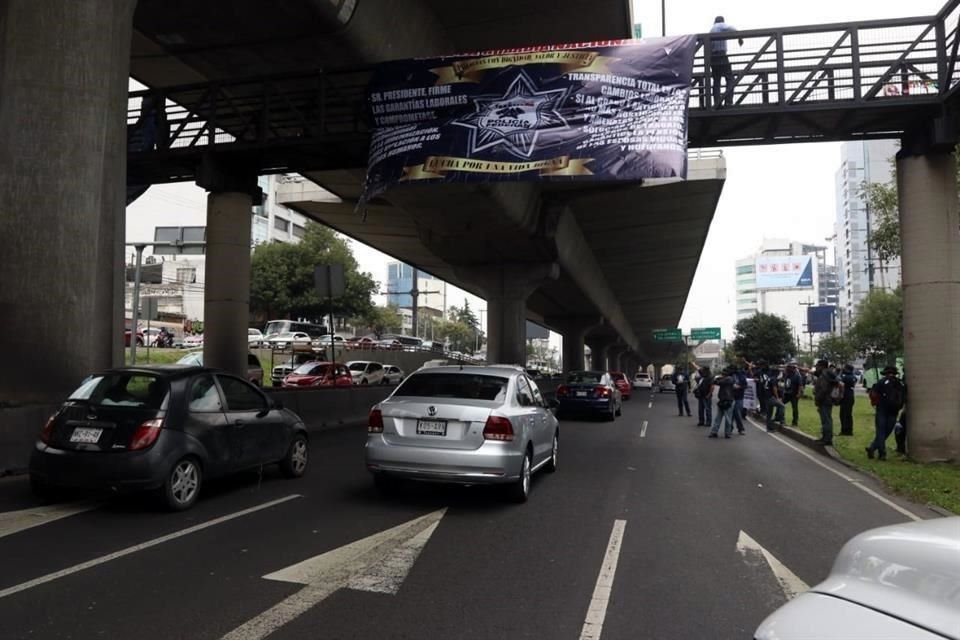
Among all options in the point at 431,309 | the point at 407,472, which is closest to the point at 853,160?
the point at 431,309

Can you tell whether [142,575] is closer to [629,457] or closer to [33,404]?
[33,404]

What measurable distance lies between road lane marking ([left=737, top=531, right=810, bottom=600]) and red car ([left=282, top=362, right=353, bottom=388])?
70.2 ft

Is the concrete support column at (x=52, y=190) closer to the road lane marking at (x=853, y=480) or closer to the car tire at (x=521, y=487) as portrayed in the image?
the car tire at (x=521, y=487)

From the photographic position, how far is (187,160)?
53.1 ft

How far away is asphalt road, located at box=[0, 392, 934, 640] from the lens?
4289 mm

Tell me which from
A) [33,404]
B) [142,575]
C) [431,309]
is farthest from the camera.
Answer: [431,309]

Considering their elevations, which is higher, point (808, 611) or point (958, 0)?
point (958, 0)

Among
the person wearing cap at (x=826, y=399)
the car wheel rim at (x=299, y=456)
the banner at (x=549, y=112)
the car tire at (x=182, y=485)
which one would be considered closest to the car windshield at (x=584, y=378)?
the person wearing cap at (x=826, y=399)

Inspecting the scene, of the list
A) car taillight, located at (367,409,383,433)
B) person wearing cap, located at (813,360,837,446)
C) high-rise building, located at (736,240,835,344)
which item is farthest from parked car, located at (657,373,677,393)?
high-rise building, located at (736,240,835,344)

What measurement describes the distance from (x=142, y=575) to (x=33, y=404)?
5.72m

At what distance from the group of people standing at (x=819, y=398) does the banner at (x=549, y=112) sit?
18.0 feet

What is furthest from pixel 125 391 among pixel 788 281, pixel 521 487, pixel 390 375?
pixel 788 281

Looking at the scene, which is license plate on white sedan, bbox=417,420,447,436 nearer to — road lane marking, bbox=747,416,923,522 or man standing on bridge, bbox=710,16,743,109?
road lane marking, bbox=747,416,923,522

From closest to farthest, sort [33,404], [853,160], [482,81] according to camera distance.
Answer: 1. [33,404]
2. [482,81]
3. [853,160]
